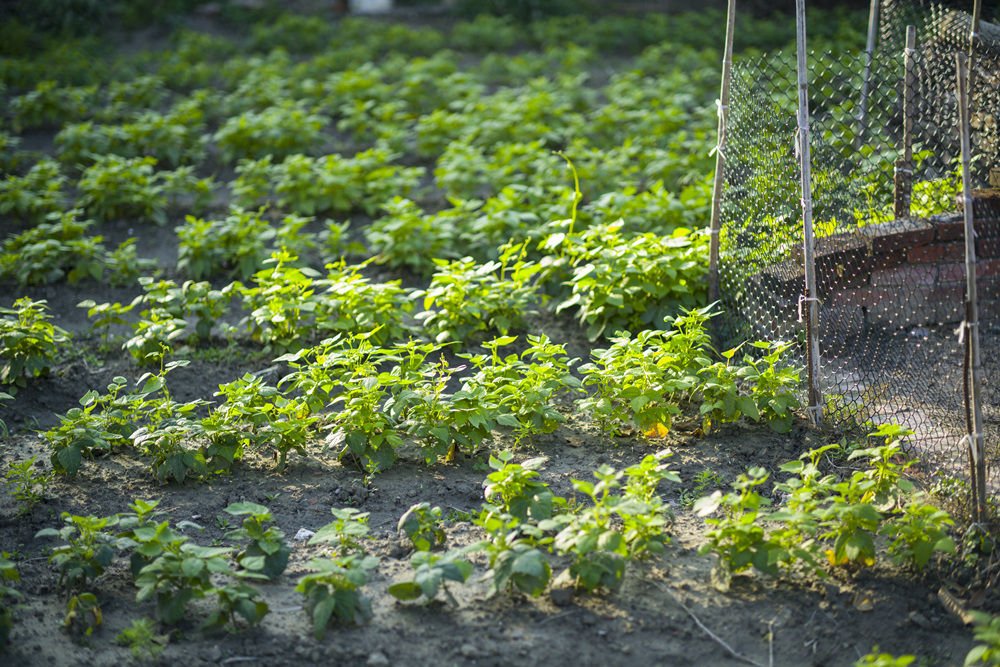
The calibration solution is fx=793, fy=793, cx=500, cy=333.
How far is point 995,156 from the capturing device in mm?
3518

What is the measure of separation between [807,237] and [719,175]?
855 millimetres

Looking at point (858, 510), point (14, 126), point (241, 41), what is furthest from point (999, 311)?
point (241, 41)

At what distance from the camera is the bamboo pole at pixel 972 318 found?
2.64 metres

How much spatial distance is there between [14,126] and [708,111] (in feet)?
23.2

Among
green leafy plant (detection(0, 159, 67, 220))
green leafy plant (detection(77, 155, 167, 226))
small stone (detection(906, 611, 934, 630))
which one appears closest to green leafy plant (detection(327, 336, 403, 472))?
small stone (detection(906, 611, 934, 630))

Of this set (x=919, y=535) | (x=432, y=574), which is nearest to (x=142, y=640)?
(x=432, y=574)

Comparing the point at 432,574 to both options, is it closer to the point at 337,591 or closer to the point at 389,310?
the point at 337,591

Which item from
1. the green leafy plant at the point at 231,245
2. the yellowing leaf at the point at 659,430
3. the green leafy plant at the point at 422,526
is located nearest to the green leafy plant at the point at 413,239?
the green leafy plant at the point at 231,245

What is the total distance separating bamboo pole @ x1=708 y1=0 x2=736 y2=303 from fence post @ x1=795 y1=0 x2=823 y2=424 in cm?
58

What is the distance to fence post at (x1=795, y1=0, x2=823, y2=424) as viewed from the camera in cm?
330

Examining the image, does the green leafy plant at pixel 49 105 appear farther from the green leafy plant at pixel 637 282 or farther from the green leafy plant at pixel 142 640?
the green leafy plant at pixel 142 640

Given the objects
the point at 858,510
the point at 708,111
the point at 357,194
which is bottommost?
the point at 858,510

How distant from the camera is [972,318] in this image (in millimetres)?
2672

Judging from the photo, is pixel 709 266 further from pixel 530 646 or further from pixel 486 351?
pixel 530 646
